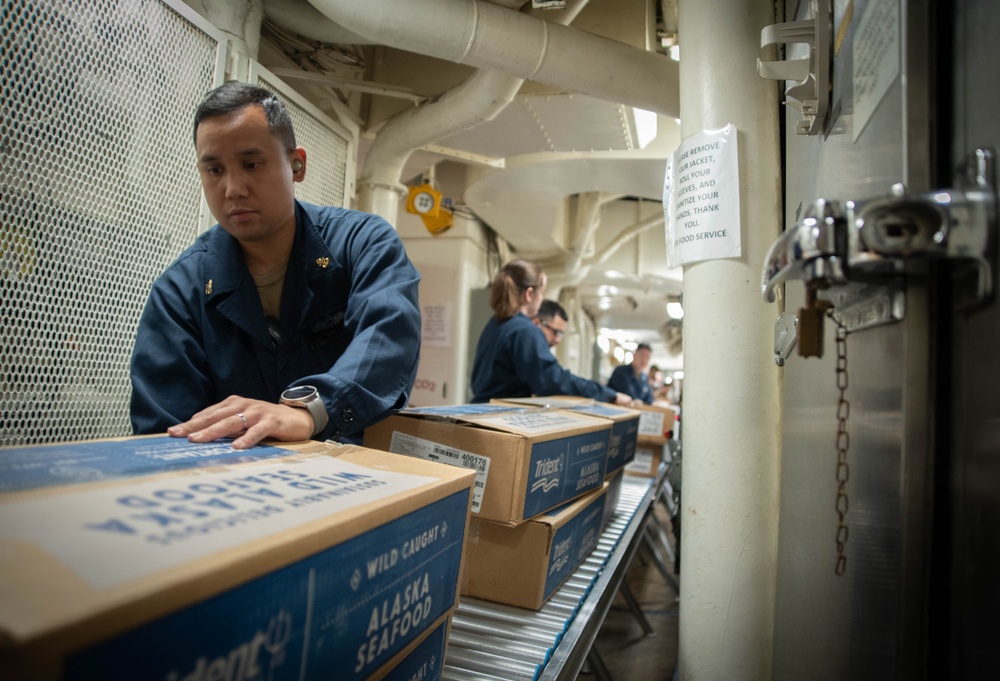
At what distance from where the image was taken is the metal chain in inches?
23.5

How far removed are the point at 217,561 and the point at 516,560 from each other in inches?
34.0

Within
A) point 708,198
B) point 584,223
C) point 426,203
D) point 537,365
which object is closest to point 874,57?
point 708,198

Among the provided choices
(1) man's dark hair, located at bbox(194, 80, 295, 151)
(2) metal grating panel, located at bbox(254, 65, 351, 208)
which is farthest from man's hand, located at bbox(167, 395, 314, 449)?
(2) metal grating panel, located at bbox(254, 65, 351, 208)

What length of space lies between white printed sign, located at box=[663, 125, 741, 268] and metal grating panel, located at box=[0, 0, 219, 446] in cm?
136

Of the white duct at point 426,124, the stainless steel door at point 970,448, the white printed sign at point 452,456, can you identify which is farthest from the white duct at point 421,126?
the stainless steel door at point 970,448

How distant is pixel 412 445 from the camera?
3.84 ft

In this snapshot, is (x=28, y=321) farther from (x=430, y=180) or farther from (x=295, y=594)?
(x=430, y=180)

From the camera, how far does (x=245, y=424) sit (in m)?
0.80

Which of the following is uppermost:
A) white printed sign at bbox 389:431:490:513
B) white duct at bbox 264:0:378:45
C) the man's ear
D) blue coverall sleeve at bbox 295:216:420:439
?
white duct at bbox 264:0:378:45

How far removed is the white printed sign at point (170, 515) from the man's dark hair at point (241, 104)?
76cm

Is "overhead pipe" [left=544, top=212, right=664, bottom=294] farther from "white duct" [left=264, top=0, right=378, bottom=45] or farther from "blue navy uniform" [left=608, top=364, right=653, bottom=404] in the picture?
"white duct" [left=264, top=0, right=378, bottom=45]

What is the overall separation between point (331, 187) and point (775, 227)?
175cm

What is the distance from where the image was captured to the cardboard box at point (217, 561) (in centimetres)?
32

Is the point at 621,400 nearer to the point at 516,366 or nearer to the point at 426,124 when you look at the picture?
the point at 516,366
